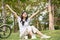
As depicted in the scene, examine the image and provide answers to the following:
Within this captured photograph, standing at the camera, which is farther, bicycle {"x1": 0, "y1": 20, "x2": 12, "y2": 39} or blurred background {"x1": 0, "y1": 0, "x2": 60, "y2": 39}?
blurred background {"x1": 0, "y1": 0, "x2": 60, "y2": 39}

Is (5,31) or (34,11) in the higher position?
(34,11)

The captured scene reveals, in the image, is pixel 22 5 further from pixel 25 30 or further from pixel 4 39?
pixel 25 30

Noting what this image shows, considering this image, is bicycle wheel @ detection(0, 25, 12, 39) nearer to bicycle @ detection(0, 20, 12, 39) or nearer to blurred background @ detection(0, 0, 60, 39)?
bicycle @ detection(0, 20, 12, 39)

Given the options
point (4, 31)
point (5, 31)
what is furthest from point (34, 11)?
point (4, 31)

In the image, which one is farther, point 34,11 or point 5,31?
point 34,11

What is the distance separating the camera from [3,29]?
10414 millimetres

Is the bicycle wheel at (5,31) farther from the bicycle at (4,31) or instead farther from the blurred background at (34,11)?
the blurred background at (34,11)

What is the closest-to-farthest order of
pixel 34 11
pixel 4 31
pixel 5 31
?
pixel 4 31 → pixel 5 31 → pixel 34 11

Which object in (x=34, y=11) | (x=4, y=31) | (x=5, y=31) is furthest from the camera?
(x=34, y=11)

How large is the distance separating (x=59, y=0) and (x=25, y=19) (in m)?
10.7

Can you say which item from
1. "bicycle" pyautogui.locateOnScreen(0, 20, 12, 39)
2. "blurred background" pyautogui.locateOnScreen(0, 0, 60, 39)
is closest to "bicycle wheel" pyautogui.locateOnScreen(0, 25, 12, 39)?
"bicycle" pyautogui.locateOnScreen(0, 20, 12, 39)

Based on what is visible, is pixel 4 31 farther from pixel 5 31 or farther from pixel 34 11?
pixel 34 11

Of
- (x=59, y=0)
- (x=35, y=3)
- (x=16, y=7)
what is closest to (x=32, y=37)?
(x=59, y=0)

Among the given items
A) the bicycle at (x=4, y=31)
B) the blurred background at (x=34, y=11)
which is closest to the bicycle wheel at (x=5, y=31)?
the bicycle at (x=4, y=31)
